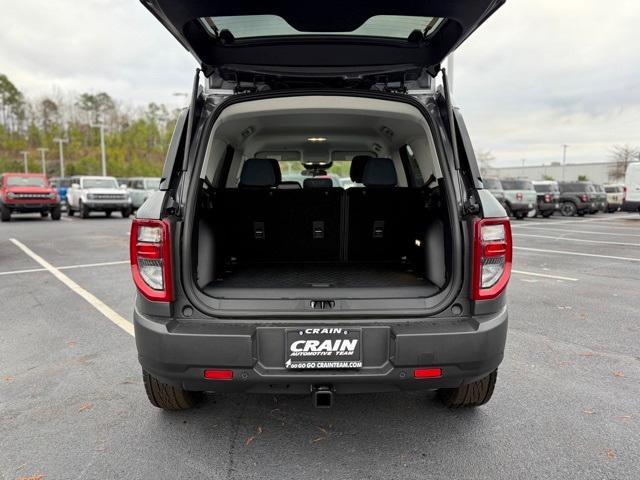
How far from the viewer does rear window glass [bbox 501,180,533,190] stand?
19.5 metres

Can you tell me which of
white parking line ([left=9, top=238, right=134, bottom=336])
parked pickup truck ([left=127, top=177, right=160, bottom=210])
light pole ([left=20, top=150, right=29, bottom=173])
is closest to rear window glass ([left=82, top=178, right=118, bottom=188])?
parked pickup truck ([left=127, top=177, right=160, bottom=210])

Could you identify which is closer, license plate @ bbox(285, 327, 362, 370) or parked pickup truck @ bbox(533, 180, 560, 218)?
license plate @ bbox(285, 327, 362, 370)

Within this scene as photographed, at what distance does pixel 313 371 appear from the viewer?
210 centimetres

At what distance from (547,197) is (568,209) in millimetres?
2988

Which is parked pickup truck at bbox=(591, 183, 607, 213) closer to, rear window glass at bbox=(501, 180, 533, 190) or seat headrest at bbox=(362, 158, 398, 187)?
rear window glass at bbox=(501, 180, 533, 190)

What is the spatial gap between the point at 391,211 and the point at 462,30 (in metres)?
1.49

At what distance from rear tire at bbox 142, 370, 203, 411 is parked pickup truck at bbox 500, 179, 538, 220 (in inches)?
743

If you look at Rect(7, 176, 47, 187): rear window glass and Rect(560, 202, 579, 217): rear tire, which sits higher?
Rect(7, 176, 47, 187): rear window glass

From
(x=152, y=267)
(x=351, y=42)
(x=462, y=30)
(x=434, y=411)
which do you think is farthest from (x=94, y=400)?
(x=462, y=30)

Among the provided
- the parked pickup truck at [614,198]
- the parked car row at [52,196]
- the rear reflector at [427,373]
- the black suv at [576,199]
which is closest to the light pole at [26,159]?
the parked car row at [52,196]

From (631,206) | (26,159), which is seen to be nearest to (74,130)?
(26,159)

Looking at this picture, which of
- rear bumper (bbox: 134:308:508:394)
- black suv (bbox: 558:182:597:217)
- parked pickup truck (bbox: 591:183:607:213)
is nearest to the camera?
rear bumper (bbox: 134:308:508:394)

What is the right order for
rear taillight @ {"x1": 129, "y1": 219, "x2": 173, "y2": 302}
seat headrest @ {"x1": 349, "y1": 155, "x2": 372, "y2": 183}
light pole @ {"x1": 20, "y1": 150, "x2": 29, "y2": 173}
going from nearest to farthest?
rear taillight @ {"x1": 129, "y1": 219, "x2": 173, "y2": 302}, seat headrest @ {"x1": 349, "y1": 155, "x2": 372, "y2": 183}, light pole @ {"x1": 20, "y1": 150, "x2": 29, "y2": 173}

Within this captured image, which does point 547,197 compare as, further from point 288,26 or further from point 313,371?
point 313,371
